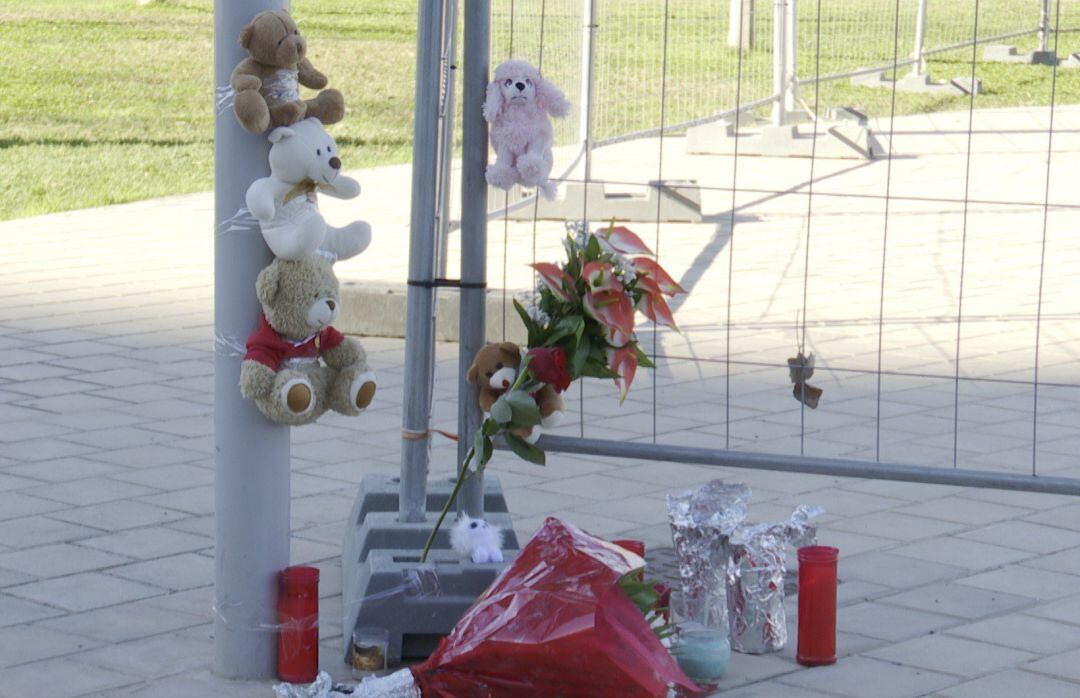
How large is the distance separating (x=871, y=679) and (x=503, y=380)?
1.16 meters

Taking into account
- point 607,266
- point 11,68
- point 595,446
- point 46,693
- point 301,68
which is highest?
point 11,68

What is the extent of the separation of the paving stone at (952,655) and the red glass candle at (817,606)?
157 millimetres

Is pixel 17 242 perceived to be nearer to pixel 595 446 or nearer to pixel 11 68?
pixel 595 446

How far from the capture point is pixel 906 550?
5.20m

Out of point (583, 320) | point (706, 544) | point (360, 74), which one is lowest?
point (706, 544)

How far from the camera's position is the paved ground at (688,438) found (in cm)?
436

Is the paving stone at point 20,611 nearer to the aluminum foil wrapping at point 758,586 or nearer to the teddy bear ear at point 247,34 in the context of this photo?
the teddy bear ear at point 247,34

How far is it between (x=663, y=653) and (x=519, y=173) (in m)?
1.23

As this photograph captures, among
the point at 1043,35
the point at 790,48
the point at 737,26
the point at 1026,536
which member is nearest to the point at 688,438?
the point at 1026,536

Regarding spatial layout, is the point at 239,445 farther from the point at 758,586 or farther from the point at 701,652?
the point at 758,586

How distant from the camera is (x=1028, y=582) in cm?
489

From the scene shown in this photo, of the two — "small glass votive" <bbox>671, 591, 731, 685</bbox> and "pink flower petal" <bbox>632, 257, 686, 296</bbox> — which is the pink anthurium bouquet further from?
"small glass votive" <bbox>671, 591, 731, 685</bbox>

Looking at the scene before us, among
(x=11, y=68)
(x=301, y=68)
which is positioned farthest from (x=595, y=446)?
(x=11, y=68)

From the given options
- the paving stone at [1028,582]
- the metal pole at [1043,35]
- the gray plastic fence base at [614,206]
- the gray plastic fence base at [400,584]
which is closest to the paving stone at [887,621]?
the paving stone at [1028,582]
